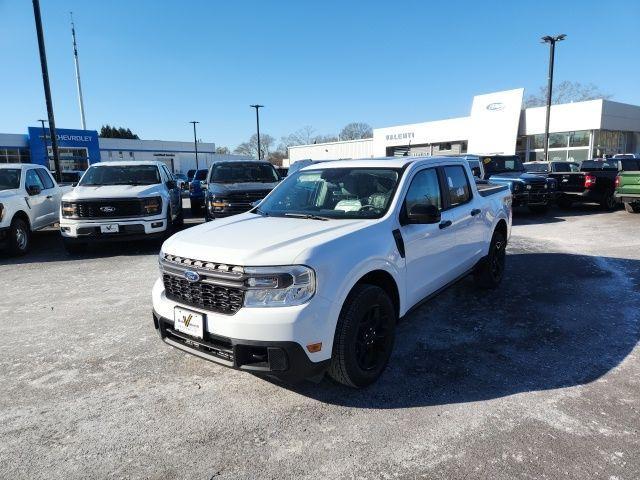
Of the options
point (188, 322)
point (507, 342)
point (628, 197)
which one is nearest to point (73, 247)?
point (188, 322)

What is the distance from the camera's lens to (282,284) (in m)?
2.86

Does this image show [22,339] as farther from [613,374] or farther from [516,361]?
[613,374]

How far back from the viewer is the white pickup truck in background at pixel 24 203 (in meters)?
8.64

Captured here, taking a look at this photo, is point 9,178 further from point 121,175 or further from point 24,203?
point 121,175

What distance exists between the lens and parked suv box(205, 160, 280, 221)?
1020 centimetres

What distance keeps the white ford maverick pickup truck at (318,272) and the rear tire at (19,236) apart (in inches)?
269

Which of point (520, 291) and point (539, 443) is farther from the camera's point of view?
point (520, 291)

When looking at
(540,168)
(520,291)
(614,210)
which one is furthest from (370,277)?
(540,168)

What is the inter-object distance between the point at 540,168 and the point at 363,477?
60.3 ft

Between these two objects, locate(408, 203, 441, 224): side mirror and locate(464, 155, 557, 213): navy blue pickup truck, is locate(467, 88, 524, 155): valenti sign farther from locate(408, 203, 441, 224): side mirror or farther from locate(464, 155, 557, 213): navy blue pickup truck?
locate(408, 203, 441, 224): side mirror

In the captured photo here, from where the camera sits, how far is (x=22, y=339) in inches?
181

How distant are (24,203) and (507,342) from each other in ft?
31.5

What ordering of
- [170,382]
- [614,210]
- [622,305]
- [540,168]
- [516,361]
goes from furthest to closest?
[540,168] < [614,210] < [622,305] < [516,361] < [170,382]

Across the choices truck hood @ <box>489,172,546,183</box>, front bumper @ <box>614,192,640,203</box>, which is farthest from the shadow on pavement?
front bumper @ <box>614,192,640,203</box>
